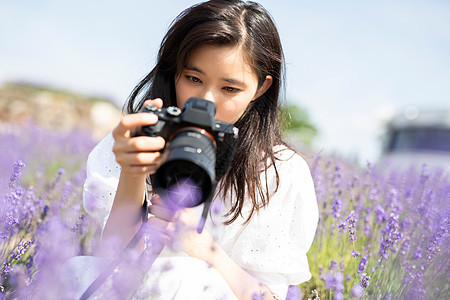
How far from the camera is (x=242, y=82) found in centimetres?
158

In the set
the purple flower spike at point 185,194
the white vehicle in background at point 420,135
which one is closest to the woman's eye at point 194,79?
the purple flower spike at point 185,194

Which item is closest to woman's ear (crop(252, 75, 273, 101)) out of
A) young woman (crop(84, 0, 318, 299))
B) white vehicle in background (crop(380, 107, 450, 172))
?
young woman (crop(84, 0, 318, 299))

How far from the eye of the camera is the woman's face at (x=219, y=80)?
5.00ft

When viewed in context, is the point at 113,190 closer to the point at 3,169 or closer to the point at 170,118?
the point at 170,118

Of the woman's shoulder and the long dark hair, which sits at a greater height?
the long dark hair

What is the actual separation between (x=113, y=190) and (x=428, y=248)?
113cm

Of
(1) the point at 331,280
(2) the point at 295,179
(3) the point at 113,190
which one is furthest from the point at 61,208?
(1) the point at 331,280

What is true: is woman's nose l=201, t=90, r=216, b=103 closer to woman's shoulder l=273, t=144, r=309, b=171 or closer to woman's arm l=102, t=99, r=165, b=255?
woman's arm l=102, t=99, r=165, b=255

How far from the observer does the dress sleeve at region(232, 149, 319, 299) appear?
5.18 feet

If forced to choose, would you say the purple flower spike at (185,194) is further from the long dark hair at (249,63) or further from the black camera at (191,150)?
the long dark hair at (249,63)

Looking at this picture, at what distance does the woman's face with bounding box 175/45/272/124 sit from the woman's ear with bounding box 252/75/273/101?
17 centimetres

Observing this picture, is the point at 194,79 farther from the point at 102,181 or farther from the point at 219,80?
the point at 102,181

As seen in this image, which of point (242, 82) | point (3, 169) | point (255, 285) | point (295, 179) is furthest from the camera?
point (3, 169)

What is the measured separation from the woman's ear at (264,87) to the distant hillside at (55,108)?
28.3 ft
